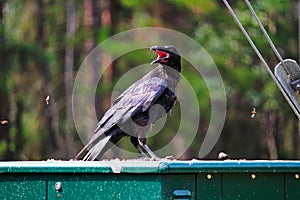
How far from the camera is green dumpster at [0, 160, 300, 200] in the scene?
3.67 m

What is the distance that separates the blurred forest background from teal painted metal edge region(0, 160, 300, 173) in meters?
7.77

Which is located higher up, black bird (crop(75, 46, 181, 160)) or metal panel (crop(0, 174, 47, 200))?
black bird (crop(75, 46, 181, 160))

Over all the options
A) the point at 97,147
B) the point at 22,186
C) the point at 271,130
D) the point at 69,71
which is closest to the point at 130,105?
the point at 97,147

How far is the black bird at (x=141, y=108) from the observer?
515 centimetres

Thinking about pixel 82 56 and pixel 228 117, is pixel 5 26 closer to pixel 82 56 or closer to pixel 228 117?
pixel 82 56

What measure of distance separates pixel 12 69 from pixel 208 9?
312 centimetres

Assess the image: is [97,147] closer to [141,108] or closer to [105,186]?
[141,108]

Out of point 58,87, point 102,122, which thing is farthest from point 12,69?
point 102,122

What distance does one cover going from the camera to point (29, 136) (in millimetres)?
13281

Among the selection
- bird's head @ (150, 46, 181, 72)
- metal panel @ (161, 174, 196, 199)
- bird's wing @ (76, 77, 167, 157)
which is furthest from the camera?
bird's head @ (150, 46, 181, 72)

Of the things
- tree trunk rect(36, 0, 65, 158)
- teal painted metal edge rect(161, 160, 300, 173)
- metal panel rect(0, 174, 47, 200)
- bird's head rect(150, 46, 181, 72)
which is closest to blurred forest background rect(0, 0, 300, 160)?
tree trunk rect(36, 0, 65, 158)

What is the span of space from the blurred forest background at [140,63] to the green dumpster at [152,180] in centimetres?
775

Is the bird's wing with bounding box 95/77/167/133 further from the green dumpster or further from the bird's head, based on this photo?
the green dumpster

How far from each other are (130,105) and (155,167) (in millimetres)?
1580
